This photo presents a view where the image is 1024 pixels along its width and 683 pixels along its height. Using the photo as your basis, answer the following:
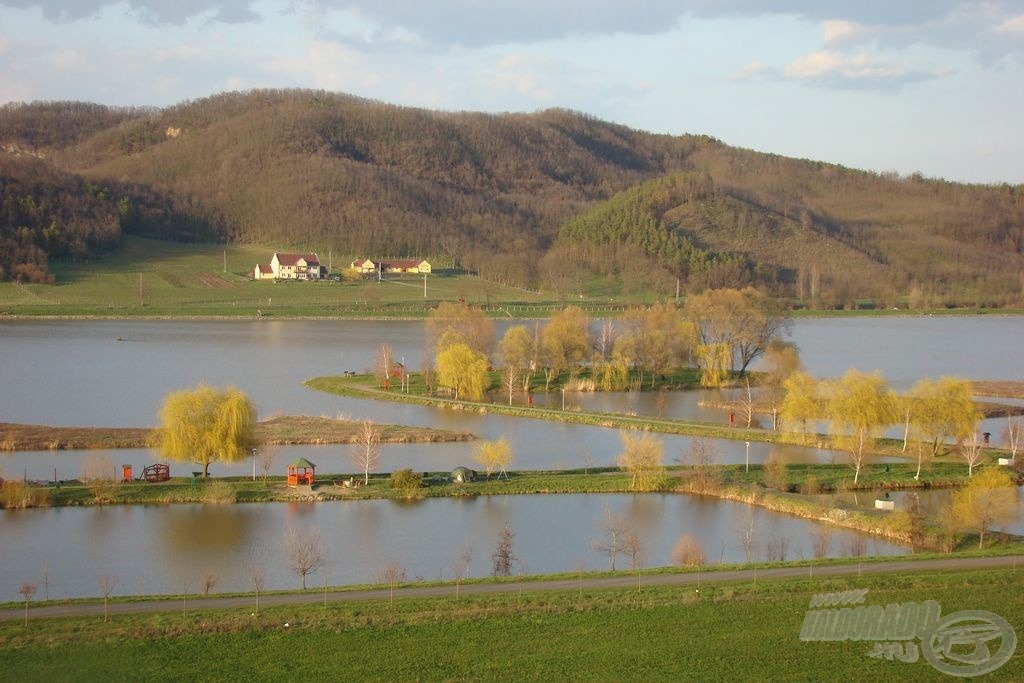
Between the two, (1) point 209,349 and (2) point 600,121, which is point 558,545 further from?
(2) point 600,121

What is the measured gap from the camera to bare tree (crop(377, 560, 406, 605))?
1458cm

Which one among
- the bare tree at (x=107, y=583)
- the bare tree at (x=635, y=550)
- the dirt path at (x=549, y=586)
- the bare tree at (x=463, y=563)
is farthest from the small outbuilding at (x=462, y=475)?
the bare tree at (x=107, y=583)

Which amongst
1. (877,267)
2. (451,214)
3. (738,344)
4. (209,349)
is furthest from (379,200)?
(738,344)

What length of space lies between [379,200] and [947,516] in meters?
88.8

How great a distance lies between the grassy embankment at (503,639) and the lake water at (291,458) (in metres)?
2.32

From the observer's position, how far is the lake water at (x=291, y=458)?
660 inches

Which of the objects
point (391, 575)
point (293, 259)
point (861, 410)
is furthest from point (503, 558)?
point (293, 259)

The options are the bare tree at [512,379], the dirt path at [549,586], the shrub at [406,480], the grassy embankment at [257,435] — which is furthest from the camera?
the bare tree at [512,379]

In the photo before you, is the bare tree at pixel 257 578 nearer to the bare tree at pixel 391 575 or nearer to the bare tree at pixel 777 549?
the bare tree at pixel 391 575

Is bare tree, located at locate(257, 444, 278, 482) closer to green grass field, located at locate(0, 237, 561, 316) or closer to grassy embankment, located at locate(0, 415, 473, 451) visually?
grassy embankment, located at locate(0, 415, 473, 451)

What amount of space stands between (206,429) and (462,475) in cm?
486

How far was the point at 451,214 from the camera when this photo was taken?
109 m

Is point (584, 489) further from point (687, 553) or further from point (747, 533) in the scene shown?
point (687, 553)

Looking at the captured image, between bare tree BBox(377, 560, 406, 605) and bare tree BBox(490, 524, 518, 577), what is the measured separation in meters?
1.27
